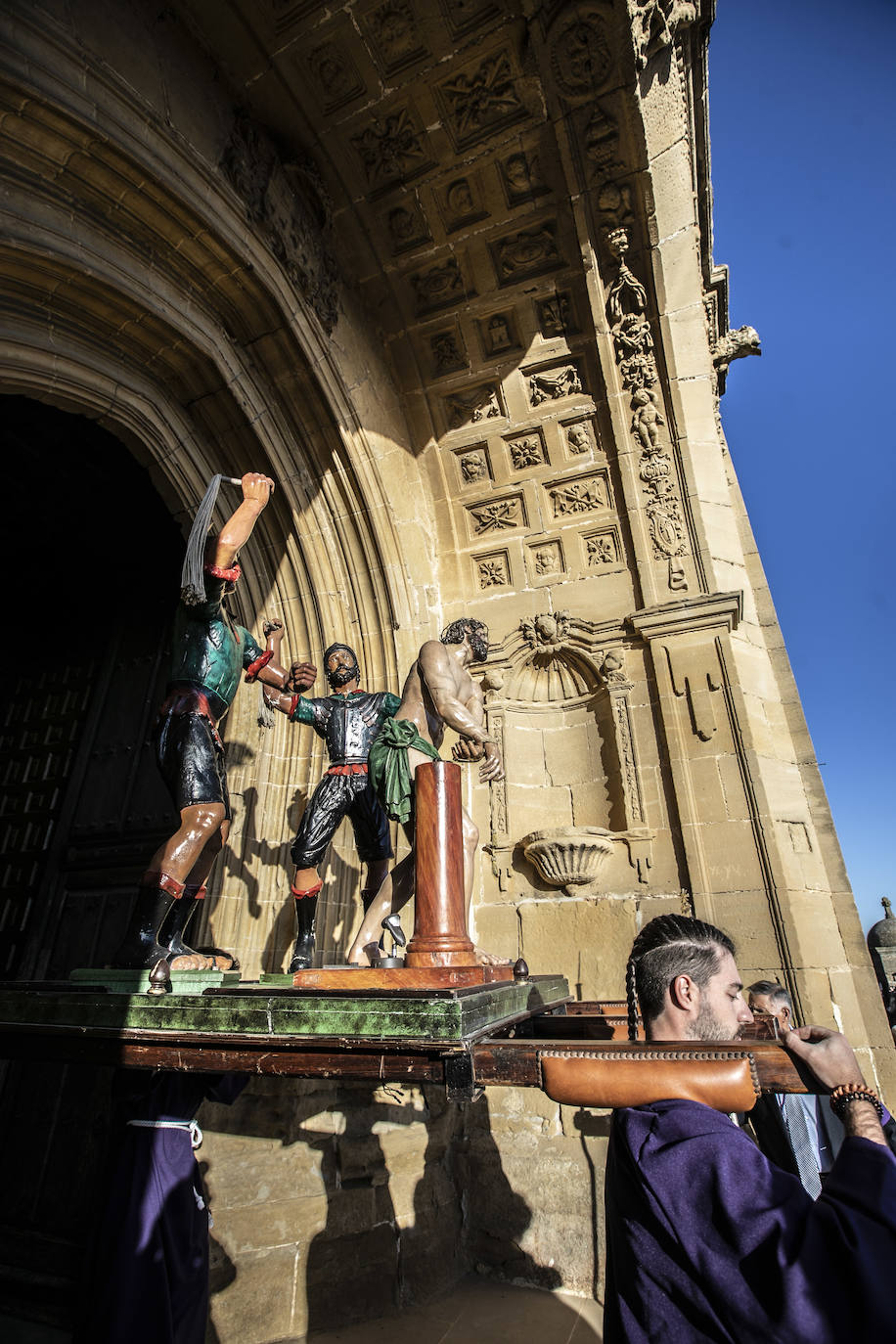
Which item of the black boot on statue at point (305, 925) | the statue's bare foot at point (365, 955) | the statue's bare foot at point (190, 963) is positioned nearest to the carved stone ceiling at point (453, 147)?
the black boot on statue at point (305, 925)

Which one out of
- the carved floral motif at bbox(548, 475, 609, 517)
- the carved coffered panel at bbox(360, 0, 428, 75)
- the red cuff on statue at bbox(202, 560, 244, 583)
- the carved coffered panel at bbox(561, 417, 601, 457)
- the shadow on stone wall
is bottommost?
the shadow on stone wall

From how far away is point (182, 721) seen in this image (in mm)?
2848

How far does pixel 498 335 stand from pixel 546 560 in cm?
220

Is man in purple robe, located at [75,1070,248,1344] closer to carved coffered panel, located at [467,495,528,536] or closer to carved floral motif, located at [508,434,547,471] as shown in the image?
carved coffered panel, located at [467,495,528,536]

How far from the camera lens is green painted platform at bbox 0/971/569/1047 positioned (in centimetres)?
149

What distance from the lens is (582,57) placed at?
5.20 metres

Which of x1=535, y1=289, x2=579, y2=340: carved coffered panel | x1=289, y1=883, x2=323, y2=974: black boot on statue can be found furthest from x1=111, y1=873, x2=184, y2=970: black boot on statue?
x1=535, y1=289, x2=579, y2=340: carved coffered panel

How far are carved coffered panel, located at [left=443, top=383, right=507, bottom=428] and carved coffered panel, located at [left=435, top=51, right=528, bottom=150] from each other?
1.91m

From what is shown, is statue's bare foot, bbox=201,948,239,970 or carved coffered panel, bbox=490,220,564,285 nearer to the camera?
statue's bare foot, bbox=201,948,239,970

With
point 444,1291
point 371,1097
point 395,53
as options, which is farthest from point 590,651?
point 395,53

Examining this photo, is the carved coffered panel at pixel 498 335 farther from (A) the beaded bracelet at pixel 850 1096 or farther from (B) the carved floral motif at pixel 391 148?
(A) the beaded bracelet at pixel 850 1096

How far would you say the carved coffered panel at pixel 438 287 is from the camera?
248 inches

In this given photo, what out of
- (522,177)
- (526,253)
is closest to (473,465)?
(526,253)

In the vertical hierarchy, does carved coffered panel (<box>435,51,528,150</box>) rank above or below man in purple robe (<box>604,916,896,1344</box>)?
above
